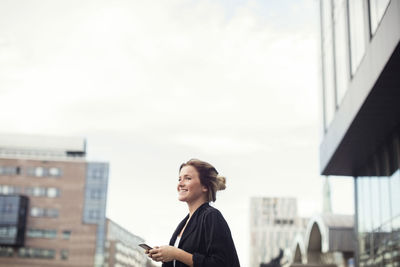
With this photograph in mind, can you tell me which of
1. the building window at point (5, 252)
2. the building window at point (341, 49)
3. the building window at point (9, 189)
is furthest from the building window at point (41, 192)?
the building window at point (341, 49)

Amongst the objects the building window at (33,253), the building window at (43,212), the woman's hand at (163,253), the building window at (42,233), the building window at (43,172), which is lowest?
the building window at (33,253)

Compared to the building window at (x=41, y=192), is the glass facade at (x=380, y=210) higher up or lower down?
lower down

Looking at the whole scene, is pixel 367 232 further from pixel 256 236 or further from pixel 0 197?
pixel 256 236

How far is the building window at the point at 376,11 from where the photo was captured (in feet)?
52.1

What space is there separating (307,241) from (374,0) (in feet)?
103

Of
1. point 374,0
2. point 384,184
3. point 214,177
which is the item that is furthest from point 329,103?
point 214,177

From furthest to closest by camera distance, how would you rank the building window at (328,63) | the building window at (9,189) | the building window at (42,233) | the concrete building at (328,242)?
the building window at (9,189), the building window at (42,233), the concrete building at (328,242), the building window at (328,63)

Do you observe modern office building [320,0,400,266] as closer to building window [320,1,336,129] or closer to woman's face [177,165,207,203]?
building window [320,1,336,129]

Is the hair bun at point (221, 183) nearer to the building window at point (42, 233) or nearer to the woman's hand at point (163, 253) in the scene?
the woman's hand at point (163, 253)

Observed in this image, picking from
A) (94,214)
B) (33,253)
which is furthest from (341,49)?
(33,253)

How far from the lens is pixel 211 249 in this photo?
3613 millimetres

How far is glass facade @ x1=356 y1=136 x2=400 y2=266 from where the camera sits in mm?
20484

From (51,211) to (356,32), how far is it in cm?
7763

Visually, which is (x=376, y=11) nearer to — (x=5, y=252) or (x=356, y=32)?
(x=356, y=32)
